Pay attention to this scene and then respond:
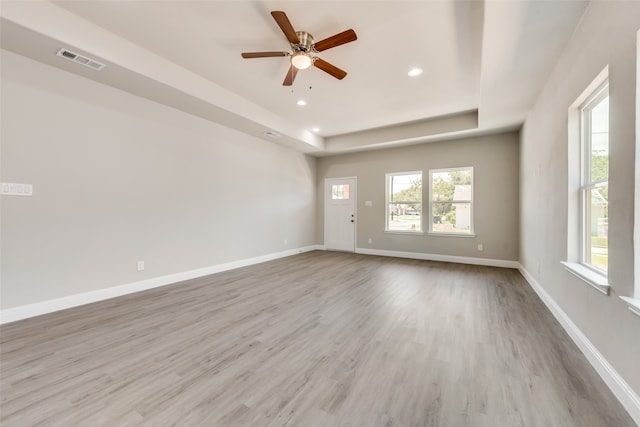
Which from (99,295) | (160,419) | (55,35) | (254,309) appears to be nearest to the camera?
(160,419)

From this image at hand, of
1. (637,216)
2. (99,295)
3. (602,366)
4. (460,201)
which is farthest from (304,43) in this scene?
(460,201)

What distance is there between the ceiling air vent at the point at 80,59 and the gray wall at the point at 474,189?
5.42 metres

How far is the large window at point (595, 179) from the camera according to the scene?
2.02 m

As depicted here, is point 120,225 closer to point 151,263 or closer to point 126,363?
point 151,263

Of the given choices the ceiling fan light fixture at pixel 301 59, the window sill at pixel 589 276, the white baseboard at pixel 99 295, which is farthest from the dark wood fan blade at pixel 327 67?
the white baseboard at pixel 99 295

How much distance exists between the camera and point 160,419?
140cm

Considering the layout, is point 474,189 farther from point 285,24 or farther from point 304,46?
point 285,24

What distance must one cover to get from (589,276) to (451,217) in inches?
155

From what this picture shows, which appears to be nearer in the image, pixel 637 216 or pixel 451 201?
pixel 637 216

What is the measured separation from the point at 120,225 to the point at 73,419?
2.66m

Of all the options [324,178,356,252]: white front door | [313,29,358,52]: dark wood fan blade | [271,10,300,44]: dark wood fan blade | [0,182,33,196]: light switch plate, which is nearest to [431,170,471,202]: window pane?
[324,178,356,252]: white front door

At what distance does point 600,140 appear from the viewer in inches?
83.5

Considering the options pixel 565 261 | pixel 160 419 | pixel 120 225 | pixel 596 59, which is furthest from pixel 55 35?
pixel 565 261

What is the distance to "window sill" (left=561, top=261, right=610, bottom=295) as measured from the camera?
176 cm
